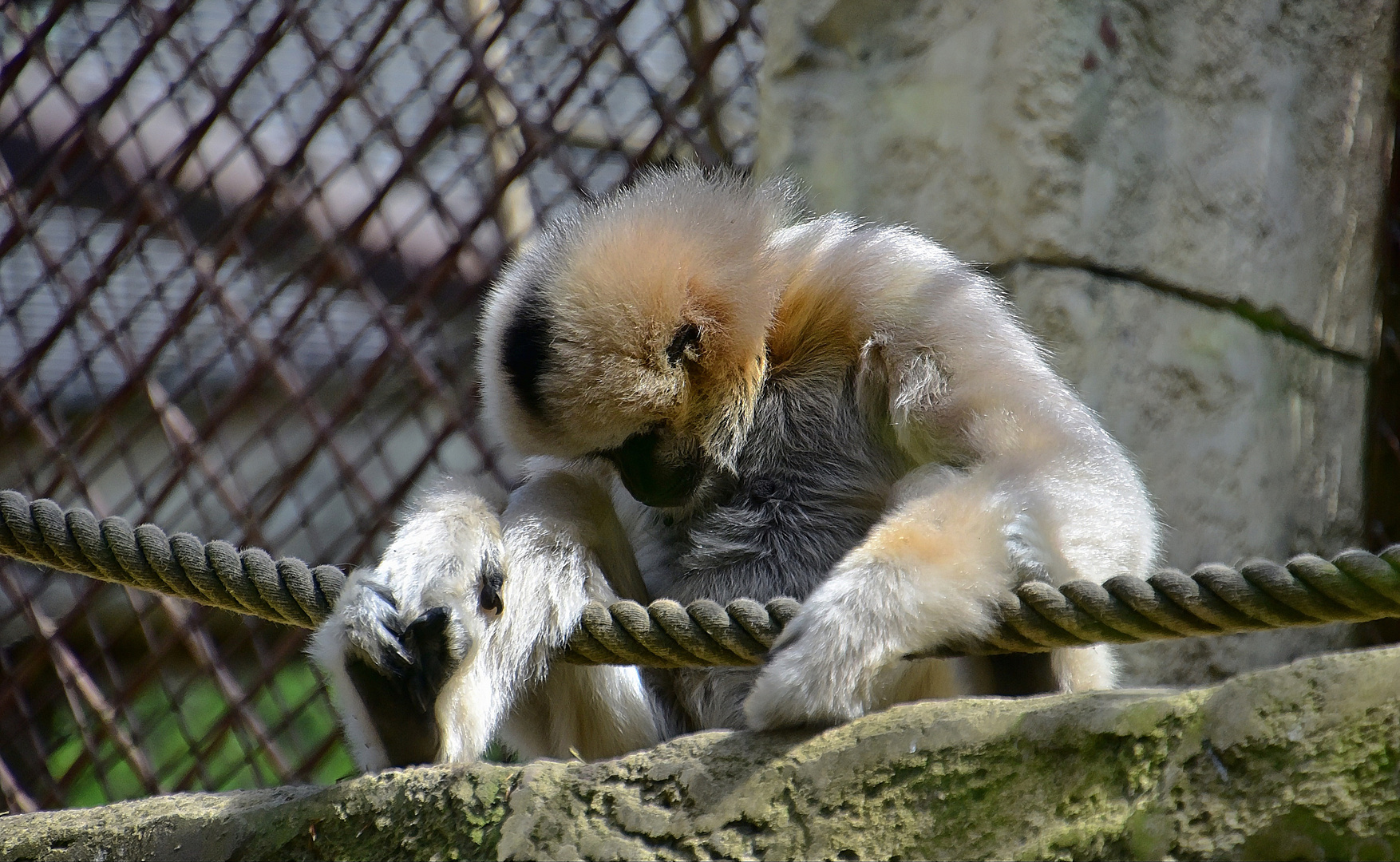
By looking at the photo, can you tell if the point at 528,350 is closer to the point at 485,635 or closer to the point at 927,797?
the point at 485,635

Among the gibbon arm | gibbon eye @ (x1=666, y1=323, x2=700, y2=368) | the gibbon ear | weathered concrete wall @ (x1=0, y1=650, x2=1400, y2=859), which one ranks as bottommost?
weathered concrete wall @ (x1=0, y1=650, x2=1400, y2=859)

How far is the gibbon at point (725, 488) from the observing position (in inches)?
74.9

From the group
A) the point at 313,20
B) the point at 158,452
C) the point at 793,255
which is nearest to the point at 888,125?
the point at 793,255

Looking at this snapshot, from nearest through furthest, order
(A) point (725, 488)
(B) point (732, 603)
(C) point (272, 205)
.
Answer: (B) point (732, 603)
(A) point (725, 488)
(C) point (272, 205)

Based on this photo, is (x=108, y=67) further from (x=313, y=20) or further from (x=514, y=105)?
(x=514, y=105)

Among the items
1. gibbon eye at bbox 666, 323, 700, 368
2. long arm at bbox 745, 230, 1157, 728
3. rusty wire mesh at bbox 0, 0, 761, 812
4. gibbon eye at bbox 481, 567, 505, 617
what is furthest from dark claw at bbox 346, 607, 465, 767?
rusty wire mesh at bbox 0, 0, 761, 812

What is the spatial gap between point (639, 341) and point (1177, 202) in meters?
1.79

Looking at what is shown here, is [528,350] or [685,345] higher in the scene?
[528,350]

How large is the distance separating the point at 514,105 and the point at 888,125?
4.39ft

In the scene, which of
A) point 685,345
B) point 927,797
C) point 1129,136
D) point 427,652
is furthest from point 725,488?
point 1129,136

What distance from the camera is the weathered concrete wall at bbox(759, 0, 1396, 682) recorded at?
10.5 feet

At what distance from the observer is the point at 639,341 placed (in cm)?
228

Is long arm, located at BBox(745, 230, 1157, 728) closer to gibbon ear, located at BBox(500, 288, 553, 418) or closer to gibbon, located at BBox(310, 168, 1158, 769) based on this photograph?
gibbon, located at BBox(310, 168, 1158, 769)

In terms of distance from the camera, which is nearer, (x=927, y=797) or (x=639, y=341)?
(x=927, y=797)
